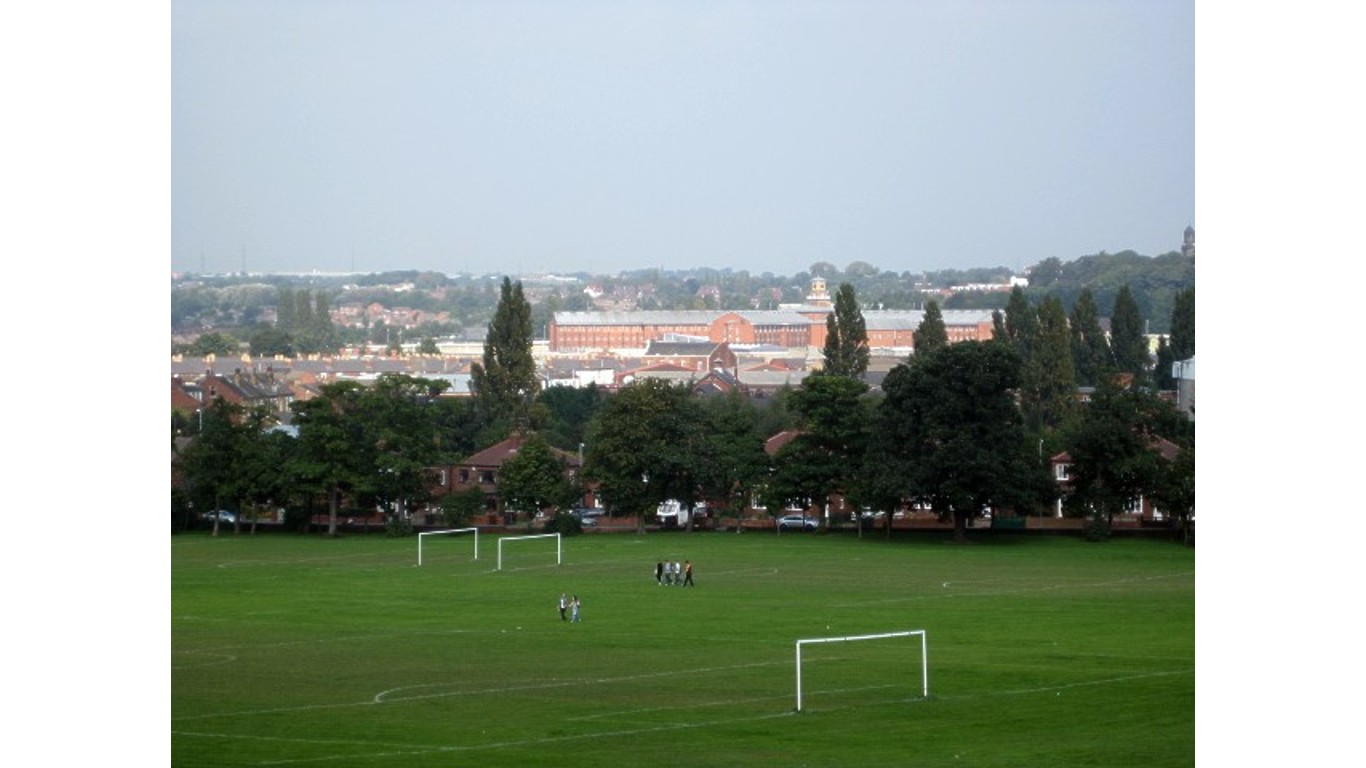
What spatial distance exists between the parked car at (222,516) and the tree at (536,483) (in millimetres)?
5141

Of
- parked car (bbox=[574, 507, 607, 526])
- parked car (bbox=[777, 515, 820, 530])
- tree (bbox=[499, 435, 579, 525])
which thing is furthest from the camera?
parked car (bbox=[574, 507, 607, 526])

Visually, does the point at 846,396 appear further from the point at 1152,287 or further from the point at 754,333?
the point at 754,333

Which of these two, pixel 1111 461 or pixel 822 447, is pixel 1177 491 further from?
pixel 822 447

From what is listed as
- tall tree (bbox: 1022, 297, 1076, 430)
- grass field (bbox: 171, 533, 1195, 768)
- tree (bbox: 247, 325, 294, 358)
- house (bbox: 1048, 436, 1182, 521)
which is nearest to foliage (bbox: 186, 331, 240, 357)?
tree (bbox: 247, 325, 294, 358)

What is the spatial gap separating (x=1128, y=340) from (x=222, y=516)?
32638mm

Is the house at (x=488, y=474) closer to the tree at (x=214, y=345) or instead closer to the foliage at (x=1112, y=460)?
the foliage at (x=1112, y=460)

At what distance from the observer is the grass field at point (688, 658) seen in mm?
12805

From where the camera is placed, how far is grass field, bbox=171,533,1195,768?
12805 millimetres

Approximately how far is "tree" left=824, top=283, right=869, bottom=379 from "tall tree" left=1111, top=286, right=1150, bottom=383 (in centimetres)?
910

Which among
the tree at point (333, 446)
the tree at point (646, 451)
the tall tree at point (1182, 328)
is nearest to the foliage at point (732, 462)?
the tree at point (646, 451)

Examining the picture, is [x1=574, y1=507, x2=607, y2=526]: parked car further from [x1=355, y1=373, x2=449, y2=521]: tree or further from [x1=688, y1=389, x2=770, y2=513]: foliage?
[x1=355, y1=373, x2=449, y2=521]: tree

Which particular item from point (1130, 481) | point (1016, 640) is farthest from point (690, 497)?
point (1016, 640)

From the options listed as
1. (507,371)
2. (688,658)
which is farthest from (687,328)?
(688,658)

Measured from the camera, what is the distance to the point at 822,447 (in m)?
35.7
